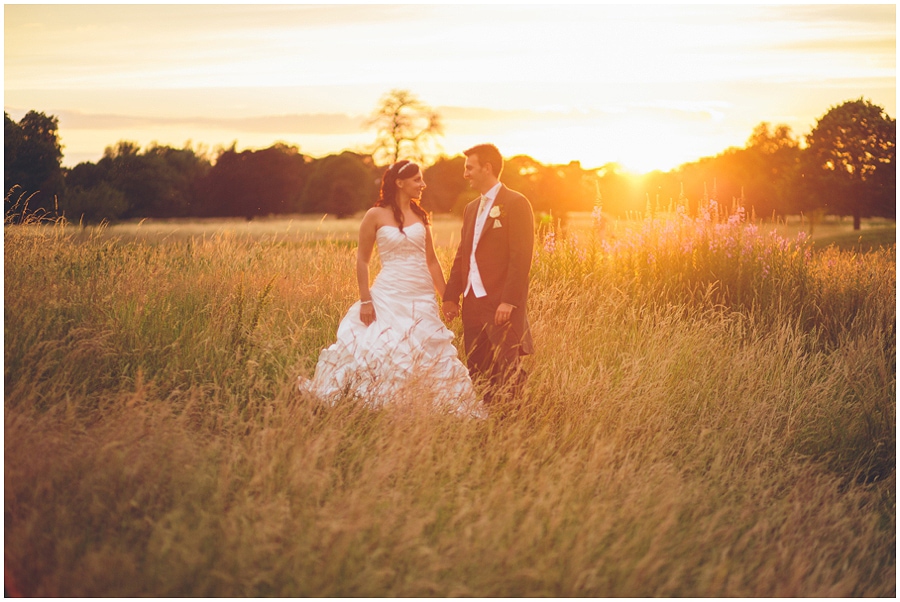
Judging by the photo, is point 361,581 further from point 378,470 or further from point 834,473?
point 834,473

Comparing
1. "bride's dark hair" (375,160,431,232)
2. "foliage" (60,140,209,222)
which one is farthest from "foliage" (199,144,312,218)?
"bride's dark hair" (375,160,431,232)

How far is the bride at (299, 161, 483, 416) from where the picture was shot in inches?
191

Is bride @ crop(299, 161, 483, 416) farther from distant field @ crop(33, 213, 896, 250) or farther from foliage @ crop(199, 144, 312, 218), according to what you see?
foliage @ crop(199, 144, 312, 218)

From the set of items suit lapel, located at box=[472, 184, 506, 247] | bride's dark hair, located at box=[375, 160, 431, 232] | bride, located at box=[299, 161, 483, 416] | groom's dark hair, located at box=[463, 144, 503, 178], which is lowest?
bride, located at box=[299, 161, 483, 416]

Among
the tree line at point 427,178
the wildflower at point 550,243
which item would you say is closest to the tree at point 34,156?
the tree line at point 427,178

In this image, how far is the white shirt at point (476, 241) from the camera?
489 centimetres

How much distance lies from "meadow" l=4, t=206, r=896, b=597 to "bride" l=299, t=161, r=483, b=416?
11.4 inches

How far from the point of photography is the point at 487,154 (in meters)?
4.91

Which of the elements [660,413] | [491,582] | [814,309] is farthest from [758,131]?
[491,582]

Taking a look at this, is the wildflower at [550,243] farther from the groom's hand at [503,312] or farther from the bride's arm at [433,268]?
the groom's hand at [503,312]

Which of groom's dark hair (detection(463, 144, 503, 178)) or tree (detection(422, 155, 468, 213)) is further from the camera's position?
tree (detection(422, 155, 468, 213))

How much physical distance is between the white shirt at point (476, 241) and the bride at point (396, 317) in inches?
16.5

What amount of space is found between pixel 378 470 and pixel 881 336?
19.9ft

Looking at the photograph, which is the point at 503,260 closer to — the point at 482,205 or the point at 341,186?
the point at 482,205
